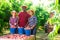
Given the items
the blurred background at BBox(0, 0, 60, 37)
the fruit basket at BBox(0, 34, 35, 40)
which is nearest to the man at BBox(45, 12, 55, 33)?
the blurred background at BBox(0, 0, 60, 37)

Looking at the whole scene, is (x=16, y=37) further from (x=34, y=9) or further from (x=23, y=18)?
(x=34, y=9)

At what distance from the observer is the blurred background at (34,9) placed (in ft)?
6.93

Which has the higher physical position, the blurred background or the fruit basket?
the blurred background

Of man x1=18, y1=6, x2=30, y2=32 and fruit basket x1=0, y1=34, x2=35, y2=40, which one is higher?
man x1=18, y1=6, x2=30, y2=32

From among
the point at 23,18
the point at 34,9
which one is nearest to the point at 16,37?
the point at 23,18

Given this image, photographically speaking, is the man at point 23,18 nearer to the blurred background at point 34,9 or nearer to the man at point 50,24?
the blurred background at point 34,9

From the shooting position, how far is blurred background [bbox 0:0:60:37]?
2113 mm

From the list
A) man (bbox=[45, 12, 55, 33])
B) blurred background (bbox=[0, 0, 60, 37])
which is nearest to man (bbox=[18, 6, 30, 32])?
blurred background (bbox=[0, 0, 60, 37])

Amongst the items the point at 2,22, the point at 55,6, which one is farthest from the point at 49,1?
the point at 2,22

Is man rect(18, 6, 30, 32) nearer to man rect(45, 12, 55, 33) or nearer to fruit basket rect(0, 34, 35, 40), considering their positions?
fruit basket rect(0, 34, 35, 40)

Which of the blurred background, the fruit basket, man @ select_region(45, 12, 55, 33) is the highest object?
the blurred background

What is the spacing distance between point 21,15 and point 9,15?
0.14 metres

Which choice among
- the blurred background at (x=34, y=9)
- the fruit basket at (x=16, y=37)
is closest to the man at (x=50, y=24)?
the blurred background at (x=34, y=9)

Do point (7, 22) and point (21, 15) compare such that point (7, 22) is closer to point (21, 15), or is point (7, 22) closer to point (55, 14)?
point (21, 15)
